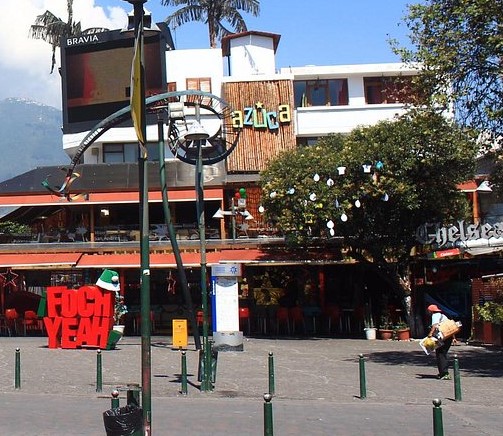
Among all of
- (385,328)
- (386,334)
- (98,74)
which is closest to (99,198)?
(98,74)

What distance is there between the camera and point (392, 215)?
27609mm

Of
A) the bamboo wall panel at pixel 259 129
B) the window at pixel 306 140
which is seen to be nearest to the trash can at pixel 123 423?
the bamboo wall panel at pixel 259 129

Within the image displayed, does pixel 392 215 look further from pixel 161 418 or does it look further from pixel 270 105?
pixel 161 418

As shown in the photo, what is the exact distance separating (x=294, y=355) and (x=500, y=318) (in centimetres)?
586

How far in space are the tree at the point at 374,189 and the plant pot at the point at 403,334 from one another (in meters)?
1.46

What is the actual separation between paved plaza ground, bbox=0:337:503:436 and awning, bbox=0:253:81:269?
235 inches

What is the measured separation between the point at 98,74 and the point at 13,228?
8.37 meters

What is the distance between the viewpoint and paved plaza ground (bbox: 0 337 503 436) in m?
11.4

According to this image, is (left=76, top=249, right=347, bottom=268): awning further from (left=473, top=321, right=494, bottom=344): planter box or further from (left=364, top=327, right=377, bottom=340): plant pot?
(left=473, top=321, right=494, bottom=344): planter box

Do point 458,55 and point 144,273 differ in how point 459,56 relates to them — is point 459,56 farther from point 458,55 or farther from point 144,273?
point 144,273

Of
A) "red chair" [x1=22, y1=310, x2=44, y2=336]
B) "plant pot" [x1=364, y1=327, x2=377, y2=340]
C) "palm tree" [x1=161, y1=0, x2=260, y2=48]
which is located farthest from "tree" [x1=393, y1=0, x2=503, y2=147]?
"palm tree" [x1=161, y1=0, x2=260, y2=48]

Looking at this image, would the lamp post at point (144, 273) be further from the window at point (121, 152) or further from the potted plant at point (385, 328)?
the window at point (121, 152)

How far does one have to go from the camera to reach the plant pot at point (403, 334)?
91.5 feet

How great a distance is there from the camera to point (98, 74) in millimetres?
36719
